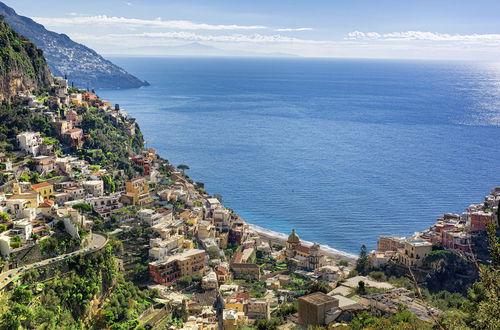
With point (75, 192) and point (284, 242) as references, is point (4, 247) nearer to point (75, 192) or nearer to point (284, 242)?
point (75, 192)

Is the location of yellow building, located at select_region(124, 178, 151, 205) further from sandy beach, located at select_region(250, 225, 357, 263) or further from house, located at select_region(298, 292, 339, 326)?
house, located at select_region(298, 292, 339, 326)

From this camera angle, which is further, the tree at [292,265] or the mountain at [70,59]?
the mountain at [70,59]

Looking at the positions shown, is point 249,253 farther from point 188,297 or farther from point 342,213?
point 342,213

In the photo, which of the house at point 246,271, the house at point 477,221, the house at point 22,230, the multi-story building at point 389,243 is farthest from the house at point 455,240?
the house at point 22,230

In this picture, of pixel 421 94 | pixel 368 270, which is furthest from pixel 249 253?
pixel 421 94

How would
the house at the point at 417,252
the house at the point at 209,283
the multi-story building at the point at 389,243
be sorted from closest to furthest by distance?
the house at the point at 209,283 → the house at the point at 417,252 → the multi-story building at the point at 389,243

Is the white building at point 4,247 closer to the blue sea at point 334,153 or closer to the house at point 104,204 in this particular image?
the house at point 104,204

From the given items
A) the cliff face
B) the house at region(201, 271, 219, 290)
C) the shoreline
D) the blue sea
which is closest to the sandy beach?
the shoreline
